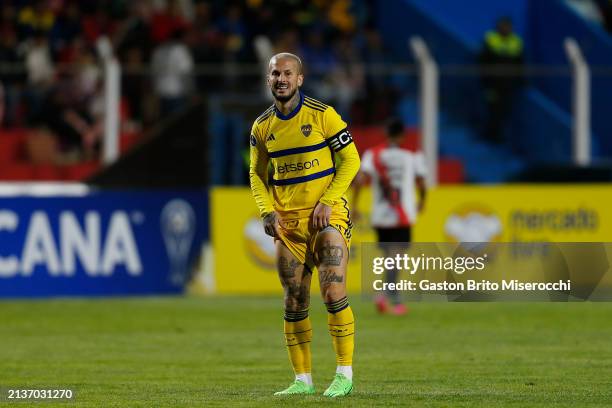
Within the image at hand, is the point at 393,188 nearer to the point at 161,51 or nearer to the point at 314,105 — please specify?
the point at 161,51

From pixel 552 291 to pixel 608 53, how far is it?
592 inches

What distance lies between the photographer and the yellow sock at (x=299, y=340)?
32.9 ft

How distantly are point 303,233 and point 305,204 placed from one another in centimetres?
19

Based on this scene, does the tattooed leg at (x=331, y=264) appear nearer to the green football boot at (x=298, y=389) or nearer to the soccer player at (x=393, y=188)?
the green football boot at (x=298, y=389)

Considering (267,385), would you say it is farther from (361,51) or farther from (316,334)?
(361,51)

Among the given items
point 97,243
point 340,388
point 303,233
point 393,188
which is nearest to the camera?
point 340,388

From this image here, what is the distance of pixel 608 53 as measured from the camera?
961 inches

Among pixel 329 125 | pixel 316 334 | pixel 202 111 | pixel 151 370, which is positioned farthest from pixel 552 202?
pixel 329 125

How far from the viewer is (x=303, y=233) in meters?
9.98

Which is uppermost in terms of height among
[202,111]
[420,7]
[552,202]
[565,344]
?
[420,7]

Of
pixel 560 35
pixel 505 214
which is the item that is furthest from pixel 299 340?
pixel 560 35

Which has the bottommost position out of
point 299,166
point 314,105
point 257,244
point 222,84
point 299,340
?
point 299,340

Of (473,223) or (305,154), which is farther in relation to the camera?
(473,223)

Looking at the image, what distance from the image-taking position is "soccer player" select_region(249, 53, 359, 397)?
981 cm
